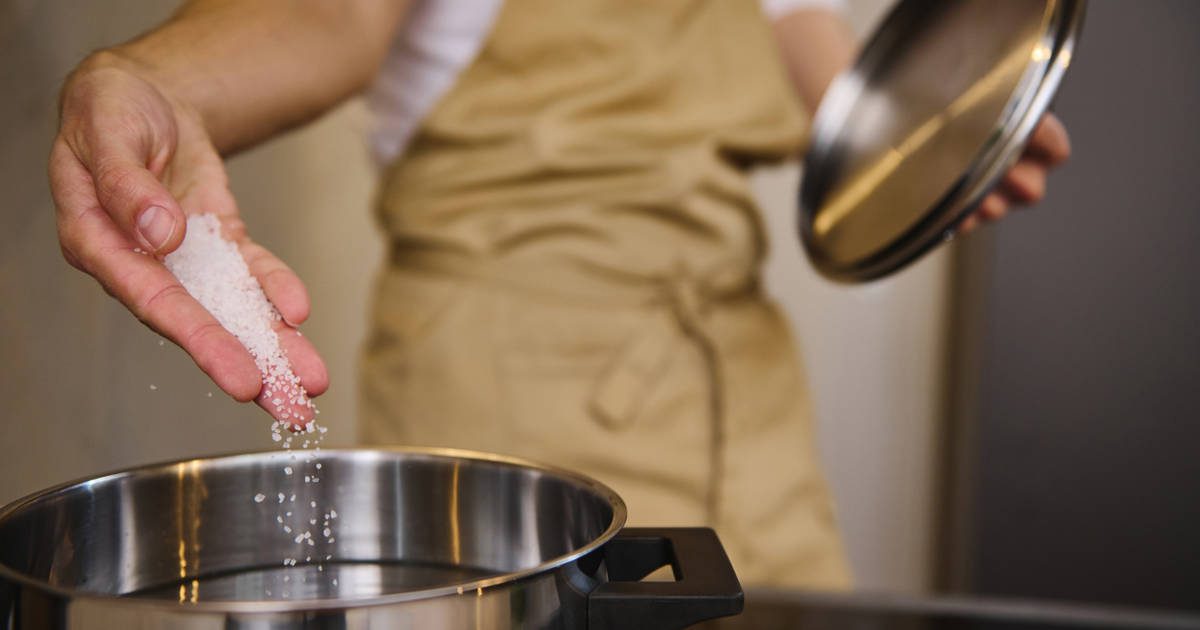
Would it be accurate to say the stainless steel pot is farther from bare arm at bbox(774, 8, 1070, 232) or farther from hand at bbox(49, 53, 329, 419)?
bare arm at bbox(774, 8, 1070, 232)

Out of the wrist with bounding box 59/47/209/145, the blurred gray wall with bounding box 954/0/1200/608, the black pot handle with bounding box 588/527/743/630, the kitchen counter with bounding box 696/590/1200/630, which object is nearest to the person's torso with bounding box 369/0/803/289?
the kitchen counter with bounding box 696/590/1200/630

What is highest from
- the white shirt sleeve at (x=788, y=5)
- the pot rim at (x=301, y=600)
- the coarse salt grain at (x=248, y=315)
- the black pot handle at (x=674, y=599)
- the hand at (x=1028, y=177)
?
the white shirt sleeve at (x=788, y=5)

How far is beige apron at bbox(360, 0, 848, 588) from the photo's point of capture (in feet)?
2.74

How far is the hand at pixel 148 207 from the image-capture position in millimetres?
376

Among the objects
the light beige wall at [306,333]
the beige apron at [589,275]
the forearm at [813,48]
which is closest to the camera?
the light beige wall at [306,333]

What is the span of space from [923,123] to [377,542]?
0.43 m

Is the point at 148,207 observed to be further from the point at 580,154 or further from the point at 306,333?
the point at 306,333

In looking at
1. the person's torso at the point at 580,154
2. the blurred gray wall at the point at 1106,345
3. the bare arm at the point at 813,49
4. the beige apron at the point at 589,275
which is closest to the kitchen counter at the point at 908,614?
the beige apron at the point at 589,275

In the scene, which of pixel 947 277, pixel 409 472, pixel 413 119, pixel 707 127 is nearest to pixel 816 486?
pixel 707 127

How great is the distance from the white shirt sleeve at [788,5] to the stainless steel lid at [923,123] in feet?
0.93

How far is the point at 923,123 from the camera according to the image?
690mm

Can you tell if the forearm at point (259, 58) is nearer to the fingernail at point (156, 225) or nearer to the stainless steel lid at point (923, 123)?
the fingernail at point (156, 225)

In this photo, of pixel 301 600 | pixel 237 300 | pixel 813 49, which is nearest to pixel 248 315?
pixel 237 300

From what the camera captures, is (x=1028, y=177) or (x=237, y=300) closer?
(x=237, y=300)
